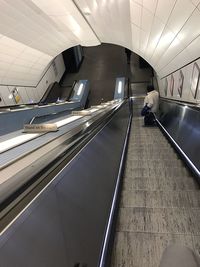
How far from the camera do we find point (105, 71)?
21531 millimetres

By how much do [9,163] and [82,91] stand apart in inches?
597

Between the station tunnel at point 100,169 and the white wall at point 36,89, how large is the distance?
232 cm

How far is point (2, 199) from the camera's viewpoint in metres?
0.77

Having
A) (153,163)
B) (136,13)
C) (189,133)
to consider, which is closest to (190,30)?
(136,13)

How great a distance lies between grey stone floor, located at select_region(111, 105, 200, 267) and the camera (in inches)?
75.0

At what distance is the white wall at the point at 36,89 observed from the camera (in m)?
12.0

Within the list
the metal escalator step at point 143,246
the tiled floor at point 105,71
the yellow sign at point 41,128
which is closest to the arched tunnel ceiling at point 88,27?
the yellow sign at point 41,128

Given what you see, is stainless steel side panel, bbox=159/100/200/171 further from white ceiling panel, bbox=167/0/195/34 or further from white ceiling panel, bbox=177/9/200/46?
white ceiling panel, bbox=167/0/195/34

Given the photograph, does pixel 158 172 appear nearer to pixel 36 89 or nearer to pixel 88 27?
pixel 88 27

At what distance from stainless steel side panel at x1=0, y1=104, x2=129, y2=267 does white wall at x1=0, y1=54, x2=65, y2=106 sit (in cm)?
1112

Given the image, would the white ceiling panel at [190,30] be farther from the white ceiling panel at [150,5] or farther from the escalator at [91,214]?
the escalator at [91,214]

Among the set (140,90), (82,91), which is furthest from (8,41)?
(140,90)

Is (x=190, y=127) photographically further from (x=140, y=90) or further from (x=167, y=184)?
(x=140, y=90)

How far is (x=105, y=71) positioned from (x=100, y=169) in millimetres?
20280
